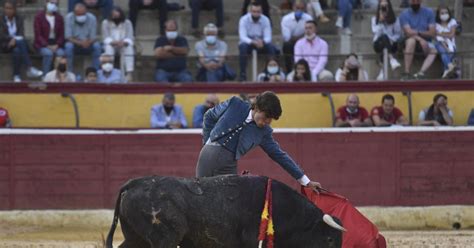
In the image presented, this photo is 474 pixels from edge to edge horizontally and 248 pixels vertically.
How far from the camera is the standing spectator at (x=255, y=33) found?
14.8 m

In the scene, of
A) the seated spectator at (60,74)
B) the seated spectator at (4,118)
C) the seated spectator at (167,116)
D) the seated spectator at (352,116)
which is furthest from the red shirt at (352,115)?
the seated spectator at (4,118)

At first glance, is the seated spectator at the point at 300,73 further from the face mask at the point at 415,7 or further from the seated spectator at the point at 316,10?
the face mask at the point at 415,7

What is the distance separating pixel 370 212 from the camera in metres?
13.9

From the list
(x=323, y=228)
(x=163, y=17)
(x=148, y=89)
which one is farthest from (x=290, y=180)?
(x=323, y=228)

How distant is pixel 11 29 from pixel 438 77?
505cm

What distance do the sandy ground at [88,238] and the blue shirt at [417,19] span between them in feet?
9.36

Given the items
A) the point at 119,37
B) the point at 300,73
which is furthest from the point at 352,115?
the point at 119,37

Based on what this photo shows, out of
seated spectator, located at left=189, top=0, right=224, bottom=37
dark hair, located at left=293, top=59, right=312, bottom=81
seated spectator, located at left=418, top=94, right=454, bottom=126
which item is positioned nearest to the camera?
seated spectator, located at left=418, top=94, right=454, bottom=126

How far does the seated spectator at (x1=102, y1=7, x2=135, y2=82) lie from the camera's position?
14.6 m

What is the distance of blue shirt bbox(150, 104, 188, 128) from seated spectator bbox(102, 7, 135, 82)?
82cm

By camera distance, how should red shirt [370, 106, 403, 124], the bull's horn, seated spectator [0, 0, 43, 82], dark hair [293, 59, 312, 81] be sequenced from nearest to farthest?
the bull's horn → red shirt [370, 106, 403, 124] → dark hair [293, 59, 312, 81] → seated spectator [0, 0, 43, 82]

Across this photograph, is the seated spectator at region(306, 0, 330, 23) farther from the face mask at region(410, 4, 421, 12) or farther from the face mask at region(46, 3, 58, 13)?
the face mask at region(46, 3, 58, 13)

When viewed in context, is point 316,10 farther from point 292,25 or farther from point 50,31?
point 50,31

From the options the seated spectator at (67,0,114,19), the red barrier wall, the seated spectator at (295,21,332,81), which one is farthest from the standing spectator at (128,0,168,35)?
the red barrier wall
